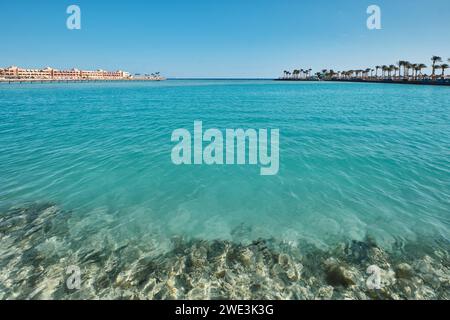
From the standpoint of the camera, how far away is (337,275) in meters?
5.45

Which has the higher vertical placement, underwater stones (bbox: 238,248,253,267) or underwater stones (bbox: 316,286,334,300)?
underwater stones (bbox: 238,248,253,267)

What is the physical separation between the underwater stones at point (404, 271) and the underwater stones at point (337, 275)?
110 centimetres

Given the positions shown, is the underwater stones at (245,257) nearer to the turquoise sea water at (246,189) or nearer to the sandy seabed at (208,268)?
the sandy seabed at (208,268)

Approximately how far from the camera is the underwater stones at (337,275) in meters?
5.25

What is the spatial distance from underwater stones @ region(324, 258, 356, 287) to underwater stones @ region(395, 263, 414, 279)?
3.61 ft

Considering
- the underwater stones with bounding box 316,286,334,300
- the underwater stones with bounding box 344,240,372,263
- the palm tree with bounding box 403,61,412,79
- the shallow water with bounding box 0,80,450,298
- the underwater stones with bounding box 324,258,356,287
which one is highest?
the palm tree with bounding box 403,61,412,79

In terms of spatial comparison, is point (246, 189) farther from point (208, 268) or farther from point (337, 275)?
point (337, 275)

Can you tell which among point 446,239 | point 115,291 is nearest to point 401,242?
point 446,239

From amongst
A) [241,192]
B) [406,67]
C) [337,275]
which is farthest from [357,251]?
[406,67]

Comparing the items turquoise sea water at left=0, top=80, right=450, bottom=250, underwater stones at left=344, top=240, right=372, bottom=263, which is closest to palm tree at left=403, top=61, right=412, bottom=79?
turquoise sea water at left=0, top=80, right=450, bottom=250

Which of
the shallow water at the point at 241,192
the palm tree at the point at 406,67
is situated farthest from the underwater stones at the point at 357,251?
the palm tree at the point at 406,67

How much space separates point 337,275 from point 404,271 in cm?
163

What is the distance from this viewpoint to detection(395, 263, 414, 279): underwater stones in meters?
5.39

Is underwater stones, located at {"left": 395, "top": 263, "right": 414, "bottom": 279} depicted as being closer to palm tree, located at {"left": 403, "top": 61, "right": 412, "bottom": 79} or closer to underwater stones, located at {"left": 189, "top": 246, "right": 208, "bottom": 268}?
underwater stones, located at {"left": 189, "top": 246, "right": 208, "bottom": 268}
